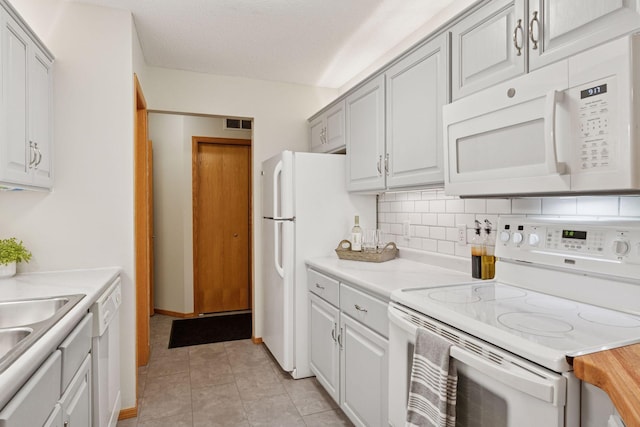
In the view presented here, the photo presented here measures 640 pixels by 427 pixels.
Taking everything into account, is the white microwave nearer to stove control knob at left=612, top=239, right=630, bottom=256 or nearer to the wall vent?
stove control knob at left=612, top=239, right=630, bottom=256

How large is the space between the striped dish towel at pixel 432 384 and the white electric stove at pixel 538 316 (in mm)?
39

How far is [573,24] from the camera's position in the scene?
123cm

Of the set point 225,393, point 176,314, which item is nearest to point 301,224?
point 225,393

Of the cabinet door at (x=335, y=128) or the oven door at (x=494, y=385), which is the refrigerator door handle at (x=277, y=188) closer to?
the cabinet door at (x=335, y=128)

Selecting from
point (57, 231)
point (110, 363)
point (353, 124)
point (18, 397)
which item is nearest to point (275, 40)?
point (353, 124)

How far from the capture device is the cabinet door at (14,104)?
5.26ft

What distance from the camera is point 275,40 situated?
2.76 meters

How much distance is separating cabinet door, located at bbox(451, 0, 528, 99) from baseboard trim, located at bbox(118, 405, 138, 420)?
8.58 feet

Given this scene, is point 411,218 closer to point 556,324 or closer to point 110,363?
point 556,324

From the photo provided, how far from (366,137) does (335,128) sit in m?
0.57

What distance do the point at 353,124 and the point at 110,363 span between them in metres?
2.17

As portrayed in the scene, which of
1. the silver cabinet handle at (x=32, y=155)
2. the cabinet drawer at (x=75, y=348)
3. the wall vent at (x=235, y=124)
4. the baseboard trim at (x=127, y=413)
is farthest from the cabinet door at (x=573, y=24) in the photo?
the wall vent at (x=235, y=124)

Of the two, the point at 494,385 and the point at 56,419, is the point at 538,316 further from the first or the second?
the point at 56,419

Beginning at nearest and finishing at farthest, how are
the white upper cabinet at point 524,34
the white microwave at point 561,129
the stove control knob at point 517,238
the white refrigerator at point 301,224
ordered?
1. the white microwave at point 561,129
2. the white upper cabinet at point 524,34
3. the stove control knob at point 517,238
4. the white refrigerator at point 301,224
